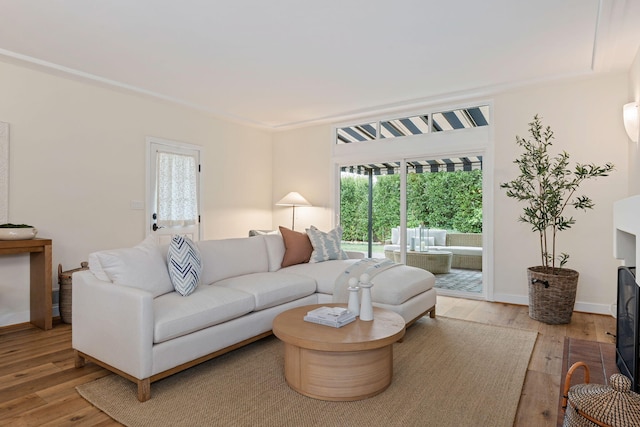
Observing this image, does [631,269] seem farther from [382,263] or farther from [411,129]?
[411,129]

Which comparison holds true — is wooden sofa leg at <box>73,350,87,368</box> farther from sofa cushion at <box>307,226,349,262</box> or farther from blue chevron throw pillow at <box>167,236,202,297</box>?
sofa cushion at <box>307,226,349,262</box>

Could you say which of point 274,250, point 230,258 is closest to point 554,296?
point 274,250

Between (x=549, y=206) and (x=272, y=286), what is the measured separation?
2883 mm

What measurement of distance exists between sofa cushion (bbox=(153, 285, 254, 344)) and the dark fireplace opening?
2360 millimetres

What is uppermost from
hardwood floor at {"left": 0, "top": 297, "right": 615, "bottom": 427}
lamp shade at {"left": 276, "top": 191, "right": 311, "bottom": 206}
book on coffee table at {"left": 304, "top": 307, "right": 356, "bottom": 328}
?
lamp shade at {"left": 276, "top": 191, "right": 311, "bottom": 206}

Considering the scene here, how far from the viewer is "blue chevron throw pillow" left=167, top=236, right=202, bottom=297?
2.79m

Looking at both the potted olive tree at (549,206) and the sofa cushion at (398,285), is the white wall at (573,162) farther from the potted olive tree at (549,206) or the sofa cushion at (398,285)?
the sofa cushion at (398,285)

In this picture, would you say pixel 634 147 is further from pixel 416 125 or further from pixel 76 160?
pixel 76 160

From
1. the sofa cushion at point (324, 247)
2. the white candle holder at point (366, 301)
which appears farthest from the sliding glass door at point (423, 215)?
the white candle holder at point (366, 301)

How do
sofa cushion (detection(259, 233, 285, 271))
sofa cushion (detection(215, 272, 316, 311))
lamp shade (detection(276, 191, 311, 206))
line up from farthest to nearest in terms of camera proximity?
lamp shade (detection(276, 191, 311, 206)) < sofa cushion (detection(259, 233, 285, 271)) < sofa cushion (detection(215, 272, 316, 311))

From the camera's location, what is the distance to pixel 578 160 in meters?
4.22

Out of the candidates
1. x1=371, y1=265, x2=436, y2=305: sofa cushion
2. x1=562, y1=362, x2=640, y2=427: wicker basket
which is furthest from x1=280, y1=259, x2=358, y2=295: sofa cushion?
x1=562, y1=362, x2=640, y2=427: wicker basket

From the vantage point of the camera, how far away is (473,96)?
4762 mm

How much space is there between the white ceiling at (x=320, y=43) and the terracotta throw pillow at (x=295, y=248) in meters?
1.78
